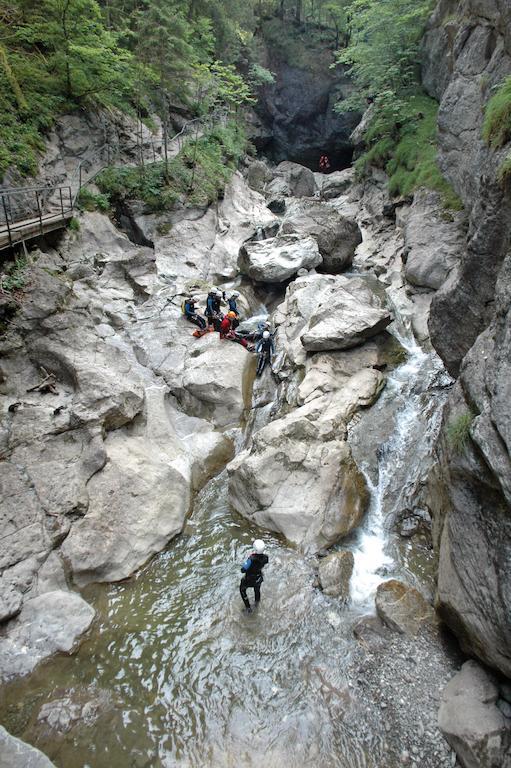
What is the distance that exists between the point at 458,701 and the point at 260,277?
16636 mm

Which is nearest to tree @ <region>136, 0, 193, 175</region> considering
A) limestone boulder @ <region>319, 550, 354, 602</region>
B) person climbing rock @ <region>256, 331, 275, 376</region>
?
person climbing rock @ <region>256, 331, 275, 376</region>

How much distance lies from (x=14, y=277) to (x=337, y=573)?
12.8 m

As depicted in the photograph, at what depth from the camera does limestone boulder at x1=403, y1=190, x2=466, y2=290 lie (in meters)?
15.8

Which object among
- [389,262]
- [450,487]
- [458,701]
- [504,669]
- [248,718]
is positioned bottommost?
[248,718]

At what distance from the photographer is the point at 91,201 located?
19734 millimetres

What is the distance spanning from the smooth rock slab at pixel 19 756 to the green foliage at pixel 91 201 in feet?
63.8

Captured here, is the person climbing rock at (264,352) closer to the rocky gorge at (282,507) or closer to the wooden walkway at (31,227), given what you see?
the rocky gorge at (282,507)

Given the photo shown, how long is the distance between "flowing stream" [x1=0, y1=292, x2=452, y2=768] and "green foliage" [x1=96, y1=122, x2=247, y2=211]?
18527 millimetres

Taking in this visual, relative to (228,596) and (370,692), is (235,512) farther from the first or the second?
(370,692)

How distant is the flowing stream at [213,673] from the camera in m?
6.36

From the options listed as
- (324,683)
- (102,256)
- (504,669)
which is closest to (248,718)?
(324,683)

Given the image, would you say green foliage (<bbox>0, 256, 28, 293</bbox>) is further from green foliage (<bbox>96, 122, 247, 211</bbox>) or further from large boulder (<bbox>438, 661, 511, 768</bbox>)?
large boulder (<bbox>438, 661, 511, 768</bbox>)

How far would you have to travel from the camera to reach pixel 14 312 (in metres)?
12.3

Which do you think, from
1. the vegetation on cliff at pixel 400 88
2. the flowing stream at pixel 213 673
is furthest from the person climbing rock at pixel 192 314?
the vegetation on cliff at pixel 400 88
